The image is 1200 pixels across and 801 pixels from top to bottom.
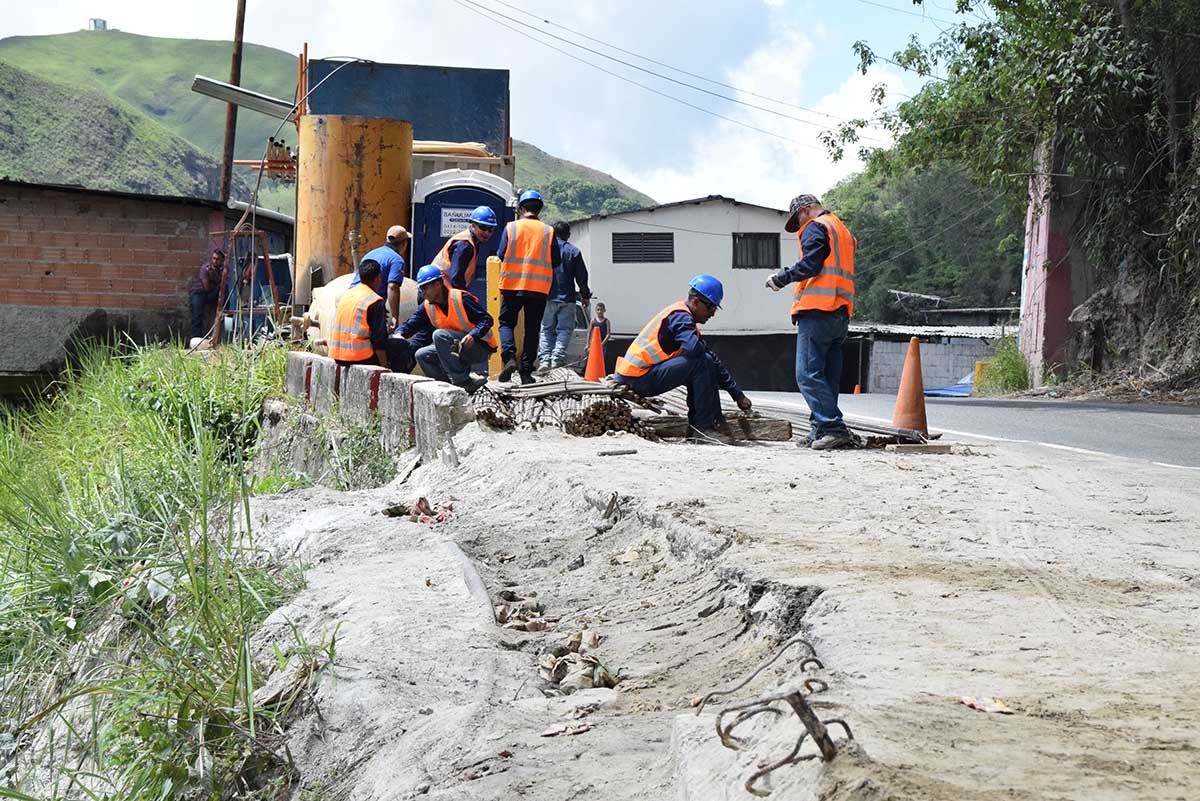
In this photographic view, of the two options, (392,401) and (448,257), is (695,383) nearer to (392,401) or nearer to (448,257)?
(392,401)

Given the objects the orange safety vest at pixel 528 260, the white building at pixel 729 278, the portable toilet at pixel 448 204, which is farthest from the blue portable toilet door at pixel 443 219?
the white building at pixel 729 278

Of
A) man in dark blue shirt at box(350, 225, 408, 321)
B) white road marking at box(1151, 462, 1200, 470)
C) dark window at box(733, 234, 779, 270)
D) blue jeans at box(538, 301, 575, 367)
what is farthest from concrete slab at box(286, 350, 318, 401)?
dark window at box(733, 234, 779, 270)

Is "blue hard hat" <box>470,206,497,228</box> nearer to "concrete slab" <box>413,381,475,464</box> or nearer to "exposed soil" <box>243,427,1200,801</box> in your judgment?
"concrete slab" <box>413,381,475,464</box>

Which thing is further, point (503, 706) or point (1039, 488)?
point (1039, 488)

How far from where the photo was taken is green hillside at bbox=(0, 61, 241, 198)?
82.1 meters

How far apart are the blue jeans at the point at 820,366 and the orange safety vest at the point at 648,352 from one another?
921 millimetres

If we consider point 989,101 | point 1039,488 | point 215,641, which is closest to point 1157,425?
point 1039,488

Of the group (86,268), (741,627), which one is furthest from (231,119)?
(741,627)

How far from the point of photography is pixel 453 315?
33.1 feet

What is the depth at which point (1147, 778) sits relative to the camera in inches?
87.0

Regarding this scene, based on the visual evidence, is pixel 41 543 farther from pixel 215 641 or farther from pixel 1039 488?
pixel 1039 488

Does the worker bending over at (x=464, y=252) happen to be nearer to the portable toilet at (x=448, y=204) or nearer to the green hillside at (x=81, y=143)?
the portable toilet at (x=448, y=204)

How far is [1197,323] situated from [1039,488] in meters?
11.6

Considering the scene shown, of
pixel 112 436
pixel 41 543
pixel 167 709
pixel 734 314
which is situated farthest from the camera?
pixel 734 314
